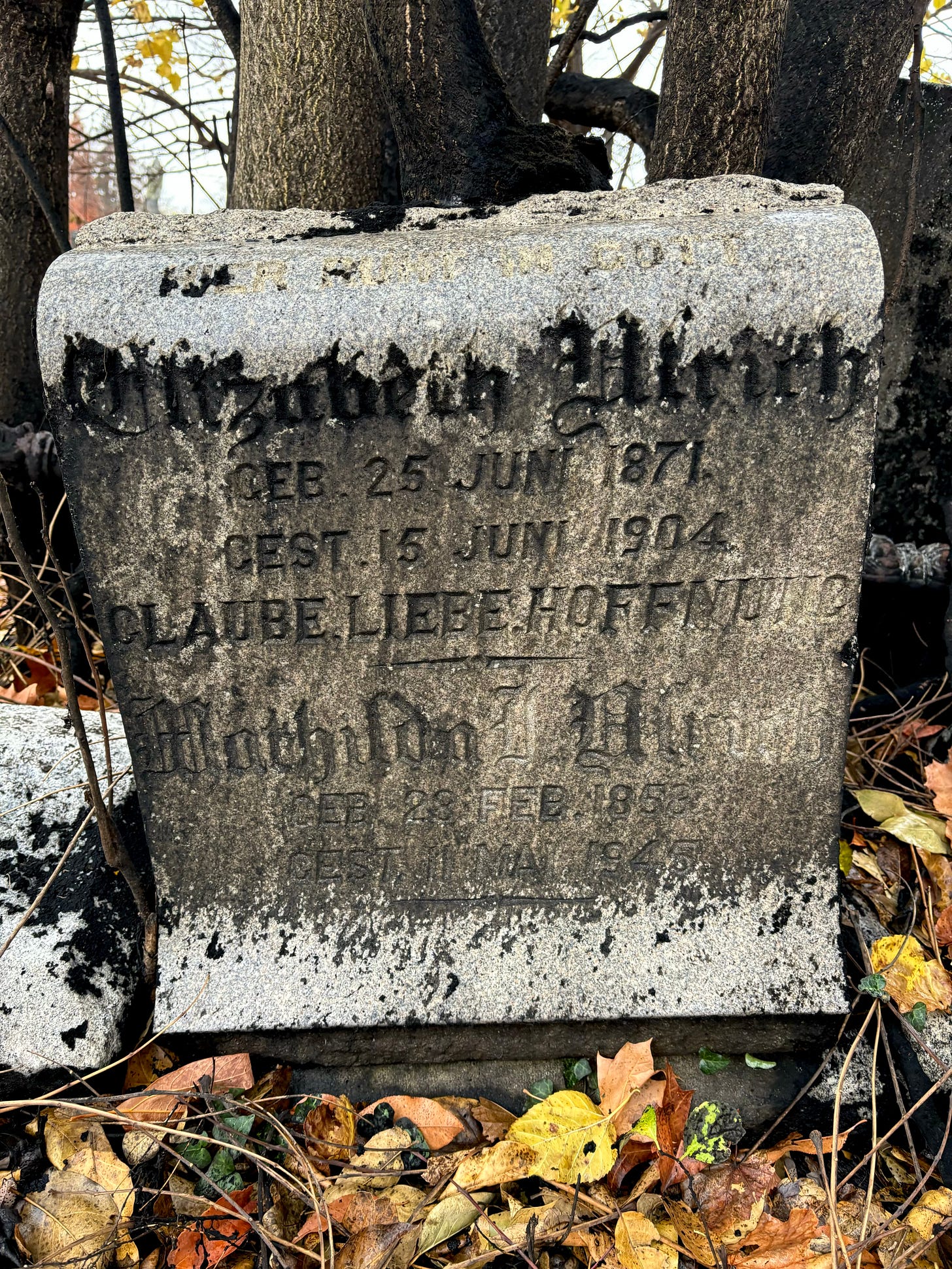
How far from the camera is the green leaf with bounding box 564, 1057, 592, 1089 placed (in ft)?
5.71

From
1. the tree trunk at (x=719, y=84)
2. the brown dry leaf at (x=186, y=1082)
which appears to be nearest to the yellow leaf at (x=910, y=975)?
the brown dry leaf at (x=186, y=1082)

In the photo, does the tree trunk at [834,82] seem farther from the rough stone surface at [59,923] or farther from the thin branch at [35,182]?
the rough stone surface at [59,923]

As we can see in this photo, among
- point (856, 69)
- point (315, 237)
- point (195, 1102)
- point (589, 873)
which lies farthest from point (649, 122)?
point (195, 1102)

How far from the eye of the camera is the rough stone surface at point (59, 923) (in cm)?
166

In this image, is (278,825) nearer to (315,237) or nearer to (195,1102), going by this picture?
(195,1102)

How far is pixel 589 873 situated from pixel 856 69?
2.11 meters

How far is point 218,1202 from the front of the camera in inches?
60.9

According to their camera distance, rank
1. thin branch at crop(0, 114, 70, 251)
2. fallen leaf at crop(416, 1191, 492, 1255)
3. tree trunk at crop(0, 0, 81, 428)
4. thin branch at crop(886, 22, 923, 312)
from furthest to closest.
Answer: tree trunk at crop(0, 0, 81, 428)
thin branch at crop(886, 22, 923, 312)
thin branch at crop(0, 114, 70, 251)
fallen leaf at crop(416, 1191, 492, 1255)

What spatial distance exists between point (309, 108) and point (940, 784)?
253 cm

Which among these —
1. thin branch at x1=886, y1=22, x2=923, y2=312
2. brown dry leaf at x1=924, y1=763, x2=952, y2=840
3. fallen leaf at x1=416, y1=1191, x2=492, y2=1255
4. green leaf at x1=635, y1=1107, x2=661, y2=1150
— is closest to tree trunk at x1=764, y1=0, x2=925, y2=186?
thin branch at x1=886, y1=22, x2=923, y2=312

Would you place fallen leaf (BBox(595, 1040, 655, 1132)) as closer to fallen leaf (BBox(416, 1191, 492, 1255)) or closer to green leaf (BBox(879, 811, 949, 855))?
fallen leaf (BBox(416, 1191, 492, 1255))

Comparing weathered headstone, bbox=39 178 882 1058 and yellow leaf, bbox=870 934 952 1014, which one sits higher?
weathered headstone, bbox=39 178 882 1058

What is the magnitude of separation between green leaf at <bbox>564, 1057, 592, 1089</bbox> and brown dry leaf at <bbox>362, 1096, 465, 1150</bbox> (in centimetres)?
23

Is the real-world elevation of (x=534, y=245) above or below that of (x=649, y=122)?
below
